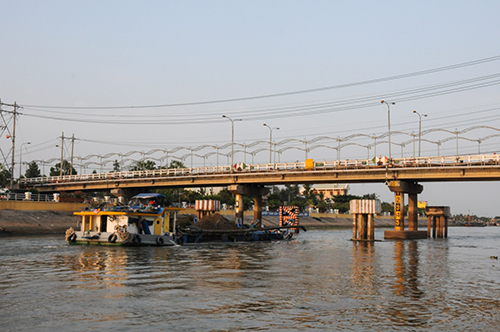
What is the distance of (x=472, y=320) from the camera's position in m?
18.4

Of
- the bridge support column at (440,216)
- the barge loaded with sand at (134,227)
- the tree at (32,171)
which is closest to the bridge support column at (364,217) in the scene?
the barge loaded with sand at (134,227)

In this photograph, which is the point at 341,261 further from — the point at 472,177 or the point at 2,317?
the point at 472,177

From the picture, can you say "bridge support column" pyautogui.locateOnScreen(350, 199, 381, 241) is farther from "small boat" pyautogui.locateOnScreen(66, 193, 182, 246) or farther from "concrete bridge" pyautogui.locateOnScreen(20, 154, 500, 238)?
"small boat" pyautogui.locateOnScreen(66, 193, 182, 246)

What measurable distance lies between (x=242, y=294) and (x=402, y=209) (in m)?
55.3

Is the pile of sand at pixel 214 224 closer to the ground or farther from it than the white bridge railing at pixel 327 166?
closer to the ground

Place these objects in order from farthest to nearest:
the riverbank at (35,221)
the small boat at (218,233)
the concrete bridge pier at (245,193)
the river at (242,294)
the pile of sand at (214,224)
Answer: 1. the concrete bridge pier at (245,193)
2. the riverbank at (35,221)
3. the pile of sand at (214,224)
4. the small boat at (218,233)
5. the river at (242,294)

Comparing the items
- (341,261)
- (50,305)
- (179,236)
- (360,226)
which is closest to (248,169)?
(360,226)

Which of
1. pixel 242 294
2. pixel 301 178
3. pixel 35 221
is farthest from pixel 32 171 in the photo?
pixel 242 294

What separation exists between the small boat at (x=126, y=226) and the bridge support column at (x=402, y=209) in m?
33.6

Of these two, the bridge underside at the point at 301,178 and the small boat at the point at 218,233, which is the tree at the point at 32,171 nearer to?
the bridge underside at the point at 301,178

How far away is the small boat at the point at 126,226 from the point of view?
47688 mm

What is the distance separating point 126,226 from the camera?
157 ft

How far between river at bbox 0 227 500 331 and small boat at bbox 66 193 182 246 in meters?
8.88

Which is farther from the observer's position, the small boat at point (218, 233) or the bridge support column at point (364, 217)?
the bridge support column at point (364, 217)
